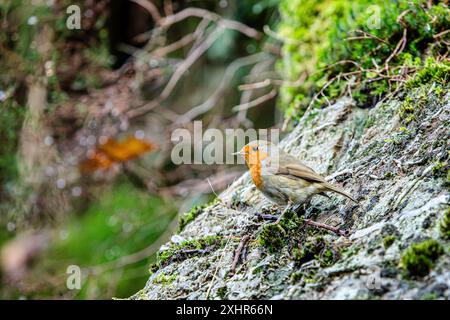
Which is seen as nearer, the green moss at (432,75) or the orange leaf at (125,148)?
the green moss at (432,75)

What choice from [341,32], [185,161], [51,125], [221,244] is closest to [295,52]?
[341,32]

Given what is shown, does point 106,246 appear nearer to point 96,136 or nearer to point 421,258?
point 96,136

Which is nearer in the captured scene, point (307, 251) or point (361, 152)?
point (307, 251)

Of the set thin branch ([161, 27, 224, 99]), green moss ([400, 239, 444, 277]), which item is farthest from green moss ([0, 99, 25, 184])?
green moss ([400, 239, 444, 277])

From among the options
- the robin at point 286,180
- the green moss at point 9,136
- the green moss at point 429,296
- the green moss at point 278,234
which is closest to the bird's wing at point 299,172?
the robin at point 286,180

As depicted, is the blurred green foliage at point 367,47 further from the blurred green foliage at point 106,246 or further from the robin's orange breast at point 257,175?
the blurred green foliage at point 106,246
